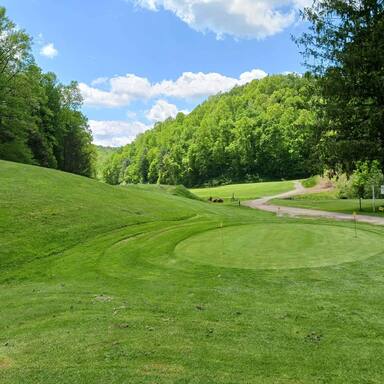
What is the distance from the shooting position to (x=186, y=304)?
8.02 metres

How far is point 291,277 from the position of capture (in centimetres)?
946

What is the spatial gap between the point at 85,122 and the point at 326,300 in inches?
2530

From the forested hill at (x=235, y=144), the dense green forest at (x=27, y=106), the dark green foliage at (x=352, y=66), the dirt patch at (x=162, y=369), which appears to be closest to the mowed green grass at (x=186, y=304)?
the dirt patch at (x=162, y=369)

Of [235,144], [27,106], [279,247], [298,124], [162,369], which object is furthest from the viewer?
[235,144]

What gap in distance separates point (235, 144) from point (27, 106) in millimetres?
79438

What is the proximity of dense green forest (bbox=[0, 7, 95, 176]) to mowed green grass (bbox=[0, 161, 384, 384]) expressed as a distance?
88.2 ft

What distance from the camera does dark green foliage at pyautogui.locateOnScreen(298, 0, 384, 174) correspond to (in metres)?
13.4

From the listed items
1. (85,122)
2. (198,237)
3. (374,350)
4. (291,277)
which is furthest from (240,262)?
(85,122)

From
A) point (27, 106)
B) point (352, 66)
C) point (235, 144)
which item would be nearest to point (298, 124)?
point (352, 66)

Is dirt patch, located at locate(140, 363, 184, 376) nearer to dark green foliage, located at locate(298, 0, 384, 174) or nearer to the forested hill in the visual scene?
dark green foliage, located at locate(298, 0, 384, 174)

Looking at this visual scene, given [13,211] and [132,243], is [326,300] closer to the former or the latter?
[132,243]

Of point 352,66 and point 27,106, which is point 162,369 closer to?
point 352,66

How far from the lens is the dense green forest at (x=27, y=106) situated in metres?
39.8

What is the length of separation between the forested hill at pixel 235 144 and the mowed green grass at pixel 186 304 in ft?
240
